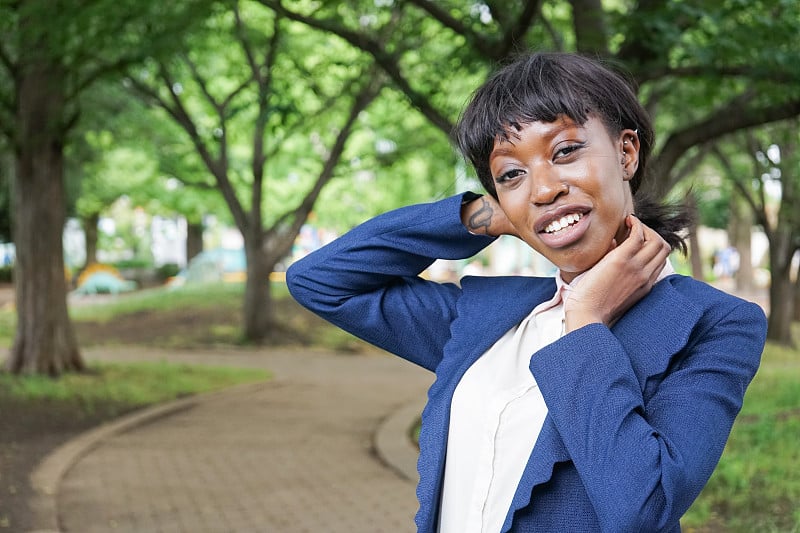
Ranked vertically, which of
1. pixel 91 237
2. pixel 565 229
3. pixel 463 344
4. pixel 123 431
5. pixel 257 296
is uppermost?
pixel 565 229

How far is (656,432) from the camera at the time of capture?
1575 millimetres

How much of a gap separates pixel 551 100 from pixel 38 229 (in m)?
12.2

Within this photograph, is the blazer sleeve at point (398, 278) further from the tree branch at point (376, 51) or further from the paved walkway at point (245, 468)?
the tree branch at point (376, 51)

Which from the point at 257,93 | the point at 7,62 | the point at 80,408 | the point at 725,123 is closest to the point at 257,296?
the point at 257,93

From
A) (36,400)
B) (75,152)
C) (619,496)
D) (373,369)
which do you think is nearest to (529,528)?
(619,496)

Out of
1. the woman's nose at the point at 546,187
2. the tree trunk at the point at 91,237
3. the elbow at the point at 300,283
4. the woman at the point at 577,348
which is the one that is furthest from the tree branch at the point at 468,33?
the tree trunk at the point at 91,237

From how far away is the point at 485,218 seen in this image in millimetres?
2145

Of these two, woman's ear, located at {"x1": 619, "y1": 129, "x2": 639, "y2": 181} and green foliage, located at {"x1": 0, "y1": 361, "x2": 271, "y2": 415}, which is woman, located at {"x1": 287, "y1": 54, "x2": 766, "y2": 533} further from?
green foliage, located at {"x1": 0, "y1": 361, "x2": 271, "y2": 415}

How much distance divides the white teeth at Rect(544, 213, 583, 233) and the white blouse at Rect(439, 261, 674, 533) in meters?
0.16

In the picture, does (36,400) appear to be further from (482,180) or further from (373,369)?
(482,180)

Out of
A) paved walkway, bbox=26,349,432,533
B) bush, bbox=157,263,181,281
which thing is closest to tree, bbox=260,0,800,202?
paved walkway, bbox=26,349,432,533

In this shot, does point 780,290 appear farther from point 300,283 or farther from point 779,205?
point 300,283

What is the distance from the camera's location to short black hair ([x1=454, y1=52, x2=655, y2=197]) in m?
1.78

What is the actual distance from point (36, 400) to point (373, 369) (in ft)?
20.9
